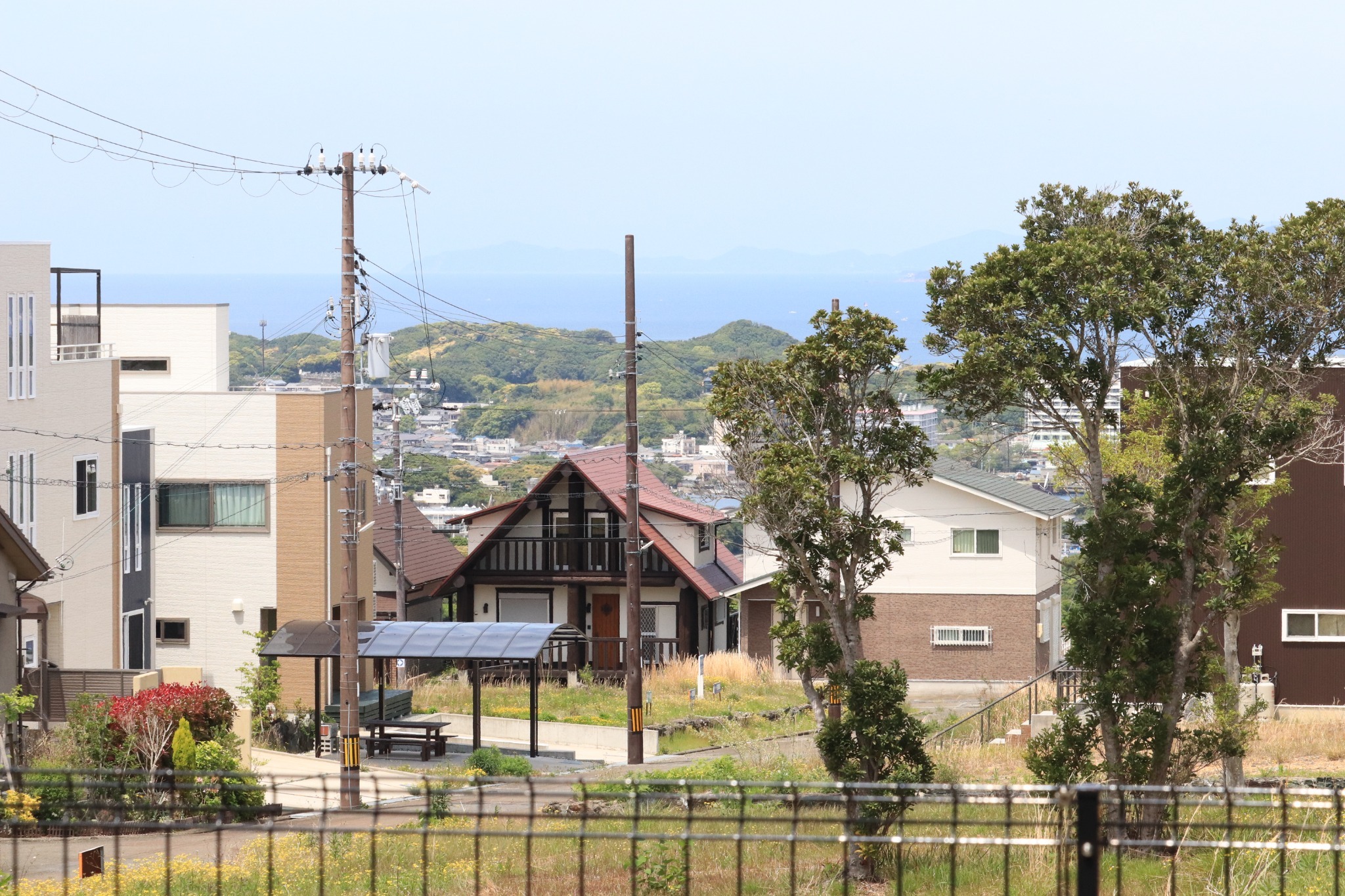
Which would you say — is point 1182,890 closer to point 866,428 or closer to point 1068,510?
point 866,428

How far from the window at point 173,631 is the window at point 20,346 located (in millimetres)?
8694

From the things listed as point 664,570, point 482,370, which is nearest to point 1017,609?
point 664,570

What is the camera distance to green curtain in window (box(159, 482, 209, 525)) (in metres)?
36.9

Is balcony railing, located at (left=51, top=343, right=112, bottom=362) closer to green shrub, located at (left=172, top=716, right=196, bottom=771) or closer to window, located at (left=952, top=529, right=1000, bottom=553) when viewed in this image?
green shrub, located at (left=172, top=716, right=196, bottom=771)

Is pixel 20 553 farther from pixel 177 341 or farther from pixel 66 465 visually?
pixel 177 341

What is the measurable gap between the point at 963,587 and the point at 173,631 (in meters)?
20.3

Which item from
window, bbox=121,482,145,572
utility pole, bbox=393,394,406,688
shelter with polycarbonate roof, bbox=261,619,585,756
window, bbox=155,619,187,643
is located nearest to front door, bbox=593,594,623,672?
utility pole, bbox=393,394,406,688

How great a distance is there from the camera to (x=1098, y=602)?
1490 centimetres

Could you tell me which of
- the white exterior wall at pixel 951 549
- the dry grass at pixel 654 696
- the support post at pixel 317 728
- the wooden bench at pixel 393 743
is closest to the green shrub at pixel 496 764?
the wooden bench at pixel 393 743

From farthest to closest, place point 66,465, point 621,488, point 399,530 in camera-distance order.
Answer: point 621,488 → point 399,530 → point 66,465

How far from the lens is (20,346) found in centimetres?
2961

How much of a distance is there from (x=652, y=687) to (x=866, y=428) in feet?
75.3

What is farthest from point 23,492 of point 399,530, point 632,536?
point 399,530

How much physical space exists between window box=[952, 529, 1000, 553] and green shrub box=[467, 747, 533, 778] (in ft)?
62.5
